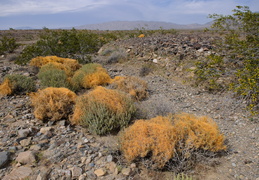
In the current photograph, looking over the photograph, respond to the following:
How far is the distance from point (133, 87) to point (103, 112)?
251cm

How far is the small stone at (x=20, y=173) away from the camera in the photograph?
285 centimetres

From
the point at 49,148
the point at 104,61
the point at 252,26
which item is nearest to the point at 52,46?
the point at 104,61

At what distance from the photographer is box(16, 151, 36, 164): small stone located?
320 cm

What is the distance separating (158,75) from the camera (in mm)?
8711

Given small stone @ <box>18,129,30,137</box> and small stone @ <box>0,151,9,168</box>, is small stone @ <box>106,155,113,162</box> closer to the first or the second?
small stone @ <box>0,151,9,168</box>

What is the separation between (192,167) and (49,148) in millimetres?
2670

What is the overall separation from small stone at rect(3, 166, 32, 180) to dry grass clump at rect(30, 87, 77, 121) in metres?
1.69

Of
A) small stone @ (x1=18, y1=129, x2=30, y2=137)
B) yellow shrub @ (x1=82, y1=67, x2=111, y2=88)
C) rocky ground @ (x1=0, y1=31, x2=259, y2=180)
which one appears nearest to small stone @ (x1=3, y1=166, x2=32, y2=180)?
rocky ground @ (x1=0, y1=31, x2=259, y2=180)

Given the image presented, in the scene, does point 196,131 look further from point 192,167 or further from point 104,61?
point 104,61

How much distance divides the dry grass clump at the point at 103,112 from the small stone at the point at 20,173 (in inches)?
55.5

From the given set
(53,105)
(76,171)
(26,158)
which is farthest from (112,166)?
(53,105)

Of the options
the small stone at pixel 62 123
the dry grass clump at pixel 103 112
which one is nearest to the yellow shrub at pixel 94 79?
the dry grass clump at pixel 103 112

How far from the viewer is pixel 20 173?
9.61 ft

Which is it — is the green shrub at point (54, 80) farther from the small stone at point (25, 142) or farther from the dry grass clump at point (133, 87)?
the small stone at point (25, 142)
